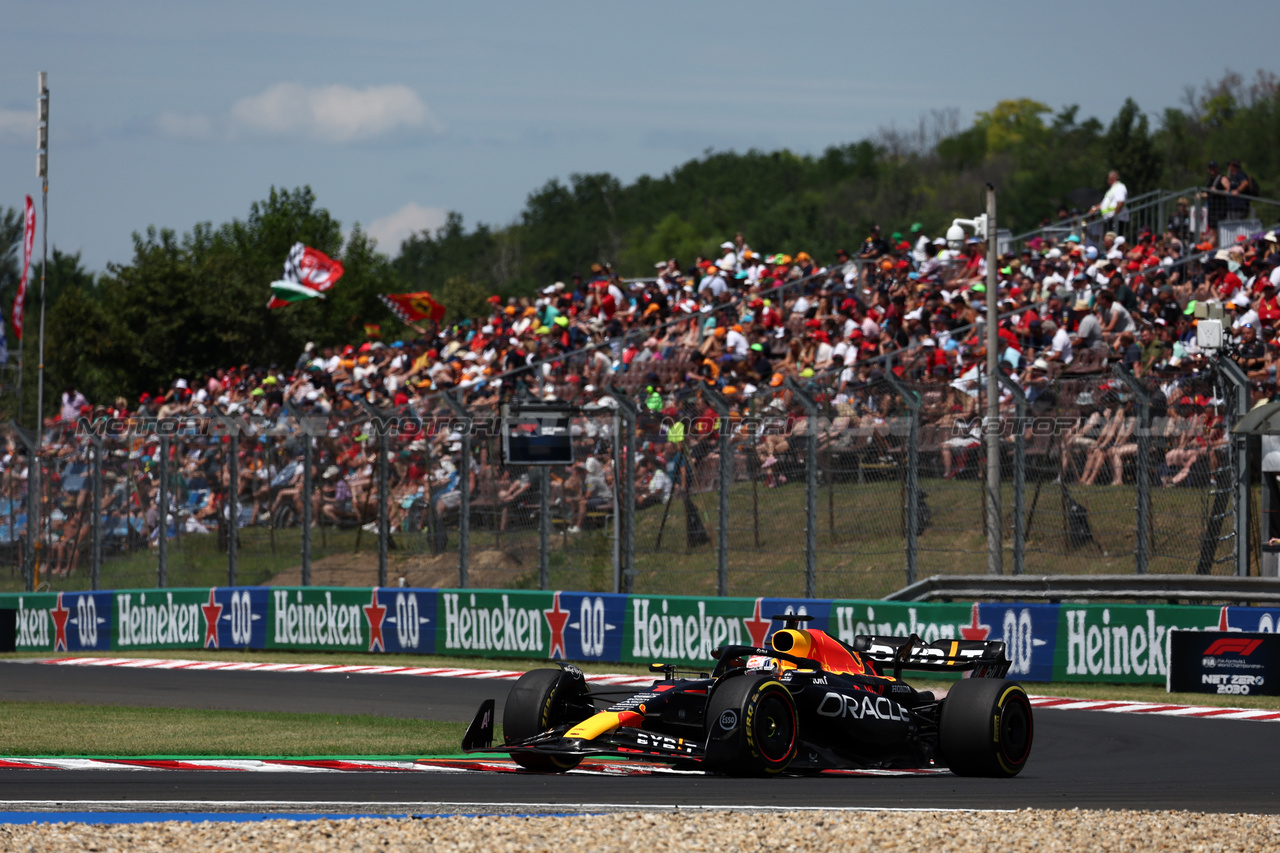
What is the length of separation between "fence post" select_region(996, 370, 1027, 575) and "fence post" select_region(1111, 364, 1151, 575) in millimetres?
1004

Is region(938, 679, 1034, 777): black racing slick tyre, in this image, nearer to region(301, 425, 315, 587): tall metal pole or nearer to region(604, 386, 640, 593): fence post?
region(604, 386, 640, 593): fence post

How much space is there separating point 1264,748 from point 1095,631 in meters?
4.52

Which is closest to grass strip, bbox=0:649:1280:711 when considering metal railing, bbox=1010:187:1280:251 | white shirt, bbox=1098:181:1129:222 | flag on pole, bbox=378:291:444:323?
metal railing, bbox=1010:187:1280:251

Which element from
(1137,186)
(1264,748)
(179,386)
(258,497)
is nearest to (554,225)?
(1137,186)

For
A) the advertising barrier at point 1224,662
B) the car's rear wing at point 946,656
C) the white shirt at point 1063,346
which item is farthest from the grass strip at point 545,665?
the white shirt at point 1063,346

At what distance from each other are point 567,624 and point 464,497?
213 cm

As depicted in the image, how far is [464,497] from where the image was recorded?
19.9 metres

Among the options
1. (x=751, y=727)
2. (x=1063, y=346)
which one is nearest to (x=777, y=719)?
(x=751, y=727)

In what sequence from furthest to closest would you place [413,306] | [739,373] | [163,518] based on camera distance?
[413,306]
[739,373]
[163,518]

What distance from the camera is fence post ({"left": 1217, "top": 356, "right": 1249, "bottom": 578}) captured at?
15789 millimetres

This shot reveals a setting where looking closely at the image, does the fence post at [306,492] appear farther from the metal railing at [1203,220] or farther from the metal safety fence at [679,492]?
the metal railing at [1203,220]

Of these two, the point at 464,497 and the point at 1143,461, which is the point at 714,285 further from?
the point at 1143,461

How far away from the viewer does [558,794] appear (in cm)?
837

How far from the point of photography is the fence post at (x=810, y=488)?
17.4 m
